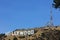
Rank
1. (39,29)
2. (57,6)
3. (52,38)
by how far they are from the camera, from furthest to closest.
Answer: (39,29) → (52,38) → (57,6)

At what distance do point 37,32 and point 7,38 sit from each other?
6.05m

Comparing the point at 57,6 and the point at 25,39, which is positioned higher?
the point at 57,6

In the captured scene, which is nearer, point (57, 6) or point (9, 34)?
point (57, 6)

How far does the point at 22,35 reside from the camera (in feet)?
209

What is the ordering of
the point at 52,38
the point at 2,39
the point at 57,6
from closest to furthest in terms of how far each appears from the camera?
the point at 57,6, the point at 52,38, the point at 2,39

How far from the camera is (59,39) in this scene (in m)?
49.6

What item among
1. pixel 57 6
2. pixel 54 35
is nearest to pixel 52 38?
pixel 54 35

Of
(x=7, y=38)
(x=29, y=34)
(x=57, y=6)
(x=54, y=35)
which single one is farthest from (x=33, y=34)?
(x=57, y=6)

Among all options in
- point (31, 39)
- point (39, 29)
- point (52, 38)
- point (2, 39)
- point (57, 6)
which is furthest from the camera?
point (39, 29)

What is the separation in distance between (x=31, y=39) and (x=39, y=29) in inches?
347

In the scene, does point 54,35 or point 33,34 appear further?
point 33,34

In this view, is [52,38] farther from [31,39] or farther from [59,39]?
[31,39]

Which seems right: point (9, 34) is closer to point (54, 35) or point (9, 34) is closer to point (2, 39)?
point (2, 39)

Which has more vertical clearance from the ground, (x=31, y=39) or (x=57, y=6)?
(x=57, y=6)
